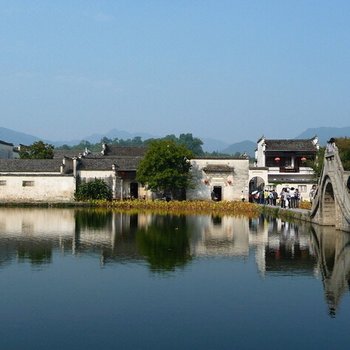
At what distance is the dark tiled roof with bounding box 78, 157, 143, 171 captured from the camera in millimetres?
54906

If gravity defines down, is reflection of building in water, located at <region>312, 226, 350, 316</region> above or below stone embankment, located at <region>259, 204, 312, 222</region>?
below

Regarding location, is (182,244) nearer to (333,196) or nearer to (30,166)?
(333,196)

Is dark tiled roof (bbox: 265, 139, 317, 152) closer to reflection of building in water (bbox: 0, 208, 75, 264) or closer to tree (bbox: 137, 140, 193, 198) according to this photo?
tree (bbox: 137, 140, 193, 198)

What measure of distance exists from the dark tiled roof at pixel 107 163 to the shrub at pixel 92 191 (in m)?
2.75

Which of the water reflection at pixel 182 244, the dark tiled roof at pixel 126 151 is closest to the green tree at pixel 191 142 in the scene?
the dark tiled roof at pixel 126 151

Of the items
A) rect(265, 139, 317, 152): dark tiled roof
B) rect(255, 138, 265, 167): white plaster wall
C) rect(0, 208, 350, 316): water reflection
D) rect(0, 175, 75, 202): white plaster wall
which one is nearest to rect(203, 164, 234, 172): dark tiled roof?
rect(255, 138, 265, 167): white plaster wall

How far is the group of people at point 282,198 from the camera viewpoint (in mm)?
44250

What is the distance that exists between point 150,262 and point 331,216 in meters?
14.8

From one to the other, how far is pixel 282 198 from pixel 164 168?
37.9ft

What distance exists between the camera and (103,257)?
21.2 metres

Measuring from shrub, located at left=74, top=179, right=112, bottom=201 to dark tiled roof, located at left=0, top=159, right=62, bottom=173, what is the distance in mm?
3391

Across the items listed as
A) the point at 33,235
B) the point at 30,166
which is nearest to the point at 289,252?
the point at 33,235

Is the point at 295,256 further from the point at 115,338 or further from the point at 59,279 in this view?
the point at 115,338

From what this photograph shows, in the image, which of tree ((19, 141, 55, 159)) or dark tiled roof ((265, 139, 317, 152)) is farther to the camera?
tree ((19, 141, 55, 159))
